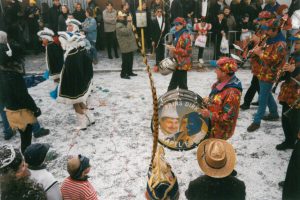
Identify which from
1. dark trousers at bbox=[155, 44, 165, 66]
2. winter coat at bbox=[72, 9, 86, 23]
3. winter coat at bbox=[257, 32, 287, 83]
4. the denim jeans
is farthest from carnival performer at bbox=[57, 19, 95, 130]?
winter coat at bbox=[72, 9, 86, 23]

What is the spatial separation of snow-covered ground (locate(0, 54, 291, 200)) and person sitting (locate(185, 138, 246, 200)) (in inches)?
62.3

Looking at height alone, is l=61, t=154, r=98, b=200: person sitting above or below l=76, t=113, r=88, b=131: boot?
above

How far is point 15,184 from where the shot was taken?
246cm

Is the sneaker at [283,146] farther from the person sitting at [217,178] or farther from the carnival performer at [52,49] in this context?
the carnival performer at [52,49]

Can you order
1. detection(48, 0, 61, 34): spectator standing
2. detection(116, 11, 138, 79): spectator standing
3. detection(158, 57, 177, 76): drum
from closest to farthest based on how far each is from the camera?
1. detection(158, 57, 177, 76): drum
2. detection(116, 11, 138, 79): spectator standing
3. detection(48, 0, 61, 34): spectator standing

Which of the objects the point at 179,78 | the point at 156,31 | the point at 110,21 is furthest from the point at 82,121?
the point at 110,21

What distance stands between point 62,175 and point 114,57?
289 inches

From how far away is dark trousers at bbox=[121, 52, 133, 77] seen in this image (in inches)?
359

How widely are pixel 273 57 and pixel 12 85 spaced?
4.63 meters

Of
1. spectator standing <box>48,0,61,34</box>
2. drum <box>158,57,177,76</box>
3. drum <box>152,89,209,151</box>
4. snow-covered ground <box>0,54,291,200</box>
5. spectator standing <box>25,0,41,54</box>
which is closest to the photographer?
drum <box>152,89,209,151</box>

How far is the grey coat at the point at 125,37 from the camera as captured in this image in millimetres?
8805

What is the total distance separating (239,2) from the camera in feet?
36.2

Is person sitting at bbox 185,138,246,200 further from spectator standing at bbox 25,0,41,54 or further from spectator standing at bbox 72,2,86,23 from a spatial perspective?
spectator standing at bbox 25,0,41,54

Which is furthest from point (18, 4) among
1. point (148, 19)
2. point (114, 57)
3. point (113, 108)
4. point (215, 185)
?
point (215, 185)
